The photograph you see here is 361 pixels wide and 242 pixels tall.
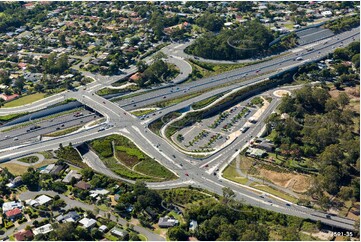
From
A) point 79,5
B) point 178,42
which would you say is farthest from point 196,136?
point 79,5

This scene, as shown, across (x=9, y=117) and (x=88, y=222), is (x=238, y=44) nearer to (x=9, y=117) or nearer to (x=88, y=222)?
(x=9, y=117)

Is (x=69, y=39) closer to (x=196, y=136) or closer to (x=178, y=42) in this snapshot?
(x=178, y=42)

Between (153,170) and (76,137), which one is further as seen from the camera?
(76,137)

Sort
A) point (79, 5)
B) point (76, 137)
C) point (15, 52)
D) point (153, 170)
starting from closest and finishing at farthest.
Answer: point (153, 170) < point (76, 137) < point (15, 52) < point (79, 5)

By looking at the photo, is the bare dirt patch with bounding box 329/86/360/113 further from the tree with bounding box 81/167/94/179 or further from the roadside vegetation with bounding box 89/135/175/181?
the tree with bounding box 81/167/94/179

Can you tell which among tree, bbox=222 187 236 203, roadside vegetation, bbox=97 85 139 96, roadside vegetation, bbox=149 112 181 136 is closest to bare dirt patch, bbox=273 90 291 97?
roadside vegetation, bbox=149 112 181 136

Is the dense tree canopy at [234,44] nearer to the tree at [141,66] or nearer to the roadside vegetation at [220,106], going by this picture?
the tree at [141,66]

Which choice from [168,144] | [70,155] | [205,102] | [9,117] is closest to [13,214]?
[70,155]
